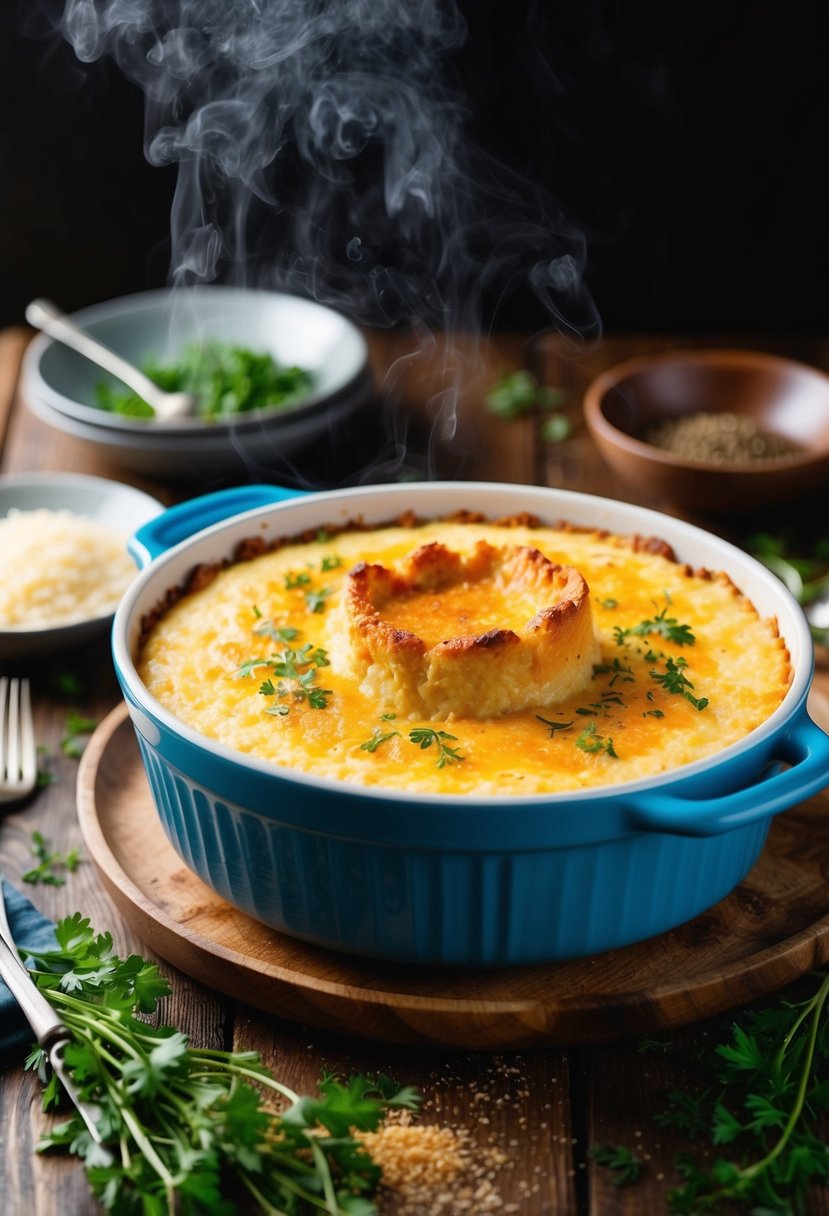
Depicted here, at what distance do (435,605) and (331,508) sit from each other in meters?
0.55

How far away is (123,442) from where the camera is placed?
4.48 meters

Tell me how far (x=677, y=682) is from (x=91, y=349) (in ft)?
10.6

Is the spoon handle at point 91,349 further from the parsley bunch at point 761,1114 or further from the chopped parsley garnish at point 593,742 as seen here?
the parsley bunch at point 761,1114

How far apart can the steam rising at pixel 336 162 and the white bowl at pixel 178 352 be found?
28 cm

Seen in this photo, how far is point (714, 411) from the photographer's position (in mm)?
4809

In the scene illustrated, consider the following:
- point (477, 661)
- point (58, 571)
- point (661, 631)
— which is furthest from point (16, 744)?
point (661, 631)

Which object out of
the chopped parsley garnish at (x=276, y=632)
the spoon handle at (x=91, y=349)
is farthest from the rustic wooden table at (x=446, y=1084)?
the spoon handle at (x=91, y=349)

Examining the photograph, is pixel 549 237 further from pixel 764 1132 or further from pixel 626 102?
pixel 764 1132

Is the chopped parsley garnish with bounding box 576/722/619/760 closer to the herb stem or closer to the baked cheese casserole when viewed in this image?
the baked cheese casserole

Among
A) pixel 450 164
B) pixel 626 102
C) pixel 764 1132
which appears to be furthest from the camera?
pixel 626 102

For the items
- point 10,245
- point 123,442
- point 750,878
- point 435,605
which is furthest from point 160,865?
point 10,245

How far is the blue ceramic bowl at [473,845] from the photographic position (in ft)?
7.23

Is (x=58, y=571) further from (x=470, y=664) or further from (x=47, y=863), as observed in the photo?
(x=470, y=664)

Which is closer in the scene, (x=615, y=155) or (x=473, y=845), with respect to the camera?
(x=473, y=845)
